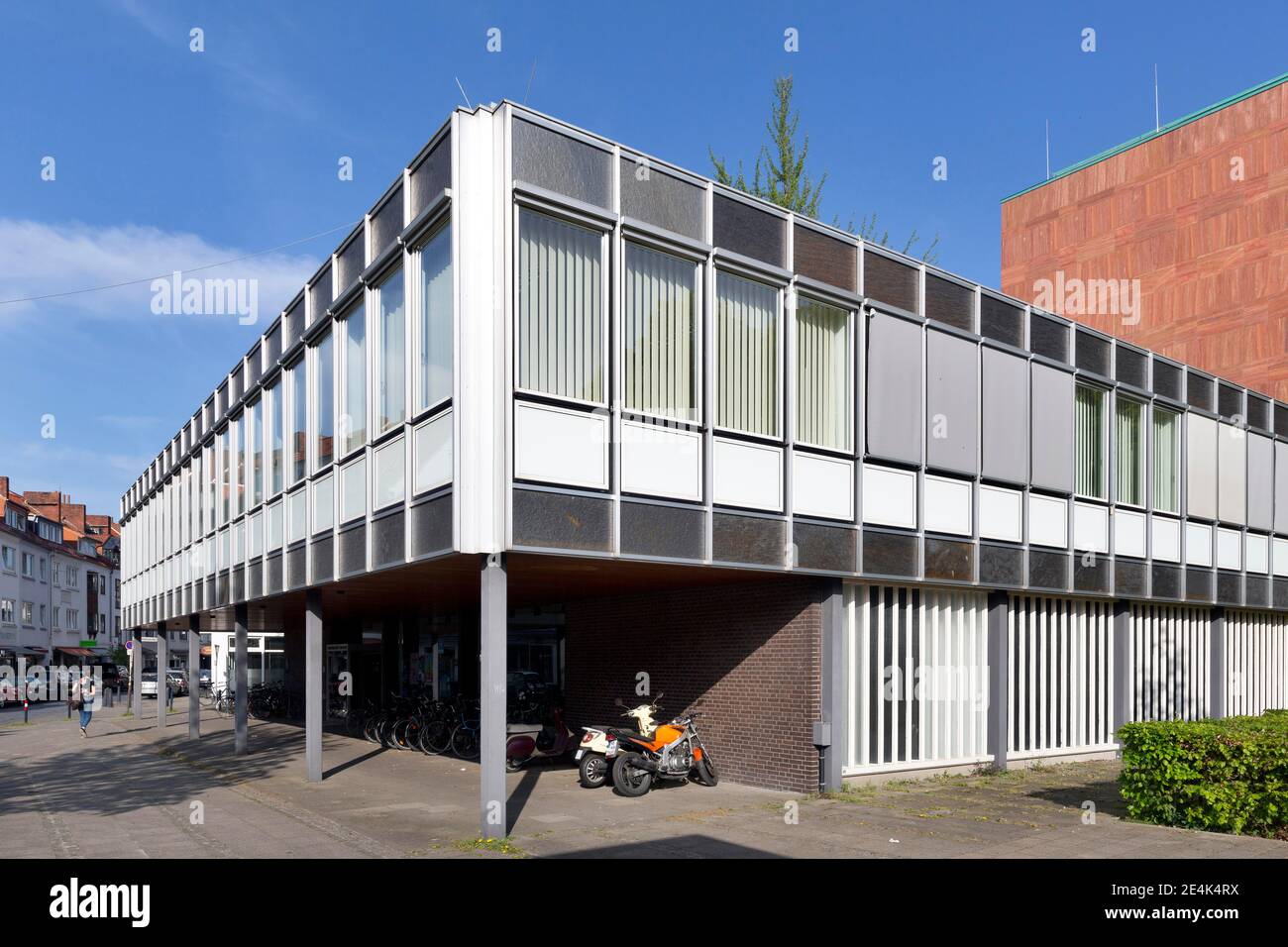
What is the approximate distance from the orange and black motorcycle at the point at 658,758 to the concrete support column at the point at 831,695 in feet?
5.61

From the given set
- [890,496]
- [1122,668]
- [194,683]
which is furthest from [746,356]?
[194,683]

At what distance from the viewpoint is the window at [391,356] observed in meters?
13.6

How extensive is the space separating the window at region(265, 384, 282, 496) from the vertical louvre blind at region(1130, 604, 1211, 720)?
15.7 m

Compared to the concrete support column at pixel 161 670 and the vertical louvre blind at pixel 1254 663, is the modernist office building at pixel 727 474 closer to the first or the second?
the vertical louvre blind at pixel 1254 663

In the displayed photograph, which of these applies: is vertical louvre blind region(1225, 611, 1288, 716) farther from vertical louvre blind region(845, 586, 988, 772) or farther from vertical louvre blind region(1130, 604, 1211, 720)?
vertical louvre blind region(845, 586, 988, 772)

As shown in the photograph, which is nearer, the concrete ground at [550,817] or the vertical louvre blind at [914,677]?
the concrete ground at [550,817]

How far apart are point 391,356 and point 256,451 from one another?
7.75m

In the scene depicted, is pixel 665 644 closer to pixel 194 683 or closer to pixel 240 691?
pixel 240 691

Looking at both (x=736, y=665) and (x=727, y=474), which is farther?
(x=736, y=665)

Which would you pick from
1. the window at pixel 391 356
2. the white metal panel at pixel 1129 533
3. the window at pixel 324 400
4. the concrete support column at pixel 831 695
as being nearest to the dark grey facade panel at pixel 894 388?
the concrete support column at pixel 831 695

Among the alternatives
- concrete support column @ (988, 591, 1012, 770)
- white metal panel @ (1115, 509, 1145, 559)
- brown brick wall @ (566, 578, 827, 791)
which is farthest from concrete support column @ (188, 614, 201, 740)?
white metal panel @ (1115, 509, 1145, 559)

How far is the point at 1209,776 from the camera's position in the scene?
38.5ft

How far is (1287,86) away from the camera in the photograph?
109ft
